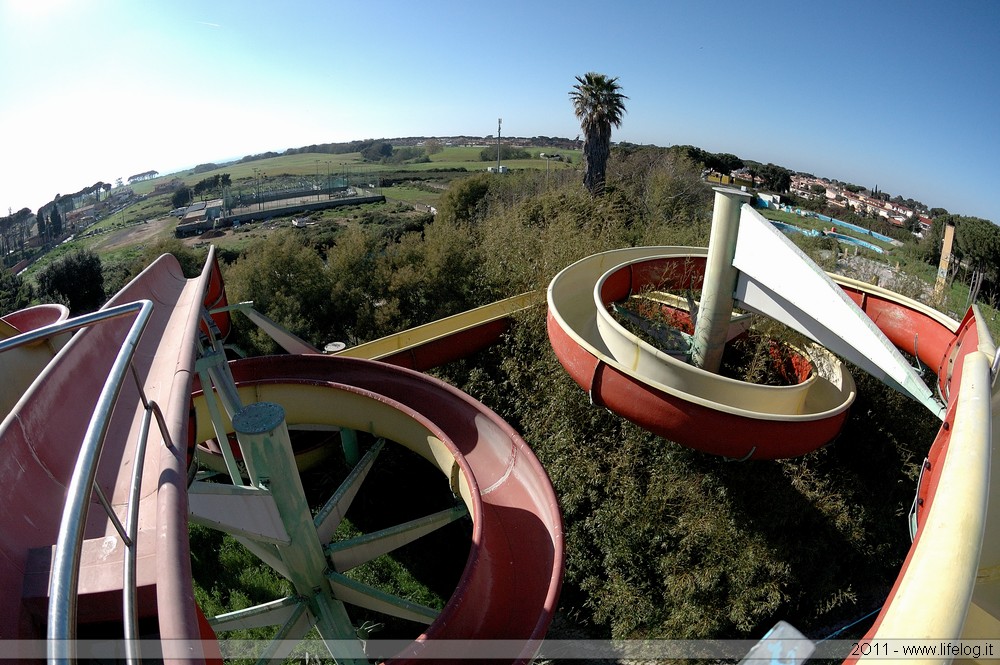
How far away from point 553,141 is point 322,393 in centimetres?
18620

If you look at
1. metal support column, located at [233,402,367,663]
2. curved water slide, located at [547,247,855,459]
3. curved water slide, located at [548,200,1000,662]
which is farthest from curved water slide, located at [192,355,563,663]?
curved water slide, located at [548,200,1000,662]

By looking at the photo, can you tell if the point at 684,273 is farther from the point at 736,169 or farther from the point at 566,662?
the point at 736,169

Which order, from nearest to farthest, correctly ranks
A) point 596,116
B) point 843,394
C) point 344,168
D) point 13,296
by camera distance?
point 843,394, point 596,116, point 13,296, point 344,168

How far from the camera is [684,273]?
1321 cm

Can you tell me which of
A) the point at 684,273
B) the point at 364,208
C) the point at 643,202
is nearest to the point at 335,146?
the point at 364,208

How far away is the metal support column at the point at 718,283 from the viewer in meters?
9.54

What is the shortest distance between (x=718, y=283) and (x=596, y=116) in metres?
20.3

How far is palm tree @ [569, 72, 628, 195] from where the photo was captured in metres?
27.3

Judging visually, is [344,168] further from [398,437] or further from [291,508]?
[291,508]

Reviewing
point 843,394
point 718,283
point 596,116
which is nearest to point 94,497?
point 718,283

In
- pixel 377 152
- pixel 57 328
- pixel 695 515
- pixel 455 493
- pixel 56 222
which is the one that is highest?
pixel 377 152

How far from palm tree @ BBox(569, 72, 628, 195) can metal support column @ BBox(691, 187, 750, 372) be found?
1873 cm

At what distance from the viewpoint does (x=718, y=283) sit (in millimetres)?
9961

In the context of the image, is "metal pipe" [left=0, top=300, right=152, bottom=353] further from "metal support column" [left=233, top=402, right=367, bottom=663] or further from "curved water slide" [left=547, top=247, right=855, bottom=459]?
"curved water slide" [left=547, top=247, right=855, bottom=459]
